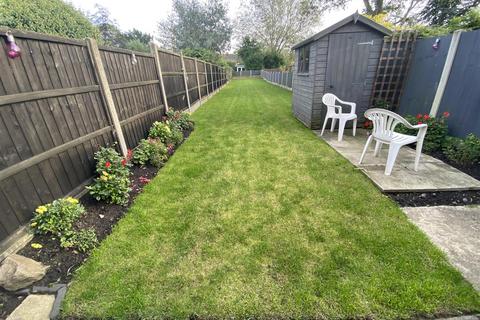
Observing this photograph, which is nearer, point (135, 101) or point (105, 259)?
point (105, 259)

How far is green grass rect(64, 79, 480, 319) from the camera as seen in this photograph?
1.57m

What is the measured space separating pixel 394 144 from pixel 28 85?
4610 millimetres

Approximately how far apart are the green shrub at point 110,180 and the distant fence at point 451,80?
5690 mm

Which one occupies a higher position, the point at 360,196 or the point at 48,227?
the point at 48,227

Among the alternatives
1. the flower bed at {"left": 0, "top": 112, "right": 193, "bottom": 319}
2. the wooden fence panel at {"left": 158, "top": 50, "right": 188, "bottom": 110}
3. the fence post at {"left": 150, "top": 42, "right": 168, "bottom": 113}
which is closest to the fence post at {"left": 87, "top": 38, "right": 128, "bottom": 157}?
the flower bed at {"left": 0, "top": 112, "right": 193, "bottom": 319}

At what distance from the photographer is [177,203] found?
2844mm

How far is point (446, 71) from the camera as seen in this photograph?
4.02 meters

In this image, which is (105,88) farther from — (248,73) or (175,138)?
(248,73)

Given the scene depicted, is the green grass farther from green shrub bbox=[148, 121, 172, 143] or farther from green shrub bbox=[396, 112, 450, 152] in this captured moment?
green shrub bbox=[396, 112, 450, 152]

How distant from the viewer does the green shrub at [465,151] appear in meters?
3.33

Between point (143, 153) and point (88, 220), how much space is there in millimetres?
1669

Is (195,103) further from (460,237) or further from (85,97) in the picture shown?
(460,237)

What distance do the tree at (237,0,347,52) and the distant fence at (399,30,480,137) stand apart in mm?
20330

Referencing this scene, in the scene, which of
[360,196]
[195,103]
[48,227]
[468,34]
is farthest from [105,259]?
[195,103]
